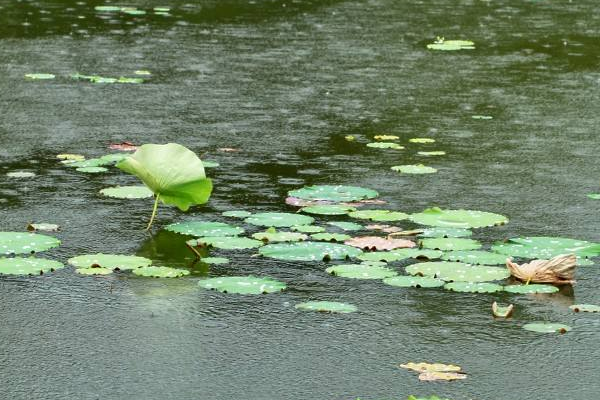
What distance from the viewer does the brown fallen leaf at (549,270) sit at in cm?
433

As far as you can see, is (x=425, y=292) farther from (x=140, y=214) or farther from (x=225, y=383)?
(x=140, y=214)

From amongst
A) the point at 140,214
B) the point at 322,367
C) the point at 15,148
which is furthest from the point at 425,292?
the point at 15,148

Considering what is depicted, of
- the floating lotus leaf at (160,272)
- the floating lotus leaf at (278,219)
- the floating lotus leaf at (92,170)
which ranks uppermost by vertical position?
the floating lotus leaf at (160,272)

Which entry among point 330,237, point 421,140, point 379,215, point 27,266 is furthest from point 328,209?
point 421,140

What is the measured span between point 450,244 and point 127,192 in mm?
1646

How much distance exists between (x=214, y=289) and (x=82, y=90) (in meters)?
4.39

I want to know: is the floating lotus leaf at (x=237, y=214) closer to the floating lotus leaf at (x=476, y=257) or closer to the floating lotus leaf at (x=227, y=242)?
the floating lotus leaf at (x=227, y=242)

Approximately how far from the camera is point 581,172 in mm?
6262

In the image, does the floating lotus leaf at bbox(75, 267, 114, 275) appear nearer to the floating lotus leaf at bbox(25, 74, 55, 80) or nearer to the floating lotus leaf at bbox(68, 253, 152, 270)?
the floating lotus leaf at bbox(68, 253, 152, 270)

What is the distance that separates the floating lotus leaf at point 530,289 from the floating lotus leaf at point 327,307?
0.60 m

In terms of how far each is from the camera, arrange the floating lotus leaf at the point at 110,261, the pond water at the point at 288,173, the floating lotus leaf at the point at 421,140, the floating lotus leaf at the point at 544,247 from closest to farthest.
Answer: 1. the pond water at the point at 288,173
2. the floating lotus leaf at the point at 110,261
3. the floating lotus leaf at the point at 544,247
4. the floating lotus leaf at the point at 421,140

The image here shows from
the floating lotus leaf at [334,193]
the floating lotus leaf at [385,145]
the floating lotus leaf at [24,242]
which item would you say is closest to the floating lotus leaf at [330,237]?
the floating lotus leaf at [334,193]

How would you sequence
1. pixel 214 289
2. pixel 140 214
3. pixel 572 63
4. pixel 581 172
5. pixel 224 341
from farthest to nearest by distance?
pixel 572 63, pixel 581 172, pixel 140 214, pixel 214 289, pixel 224 341

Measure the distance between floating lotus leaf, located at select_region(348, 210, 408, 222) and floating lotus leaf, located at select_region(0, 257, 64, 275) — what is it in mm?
1395
